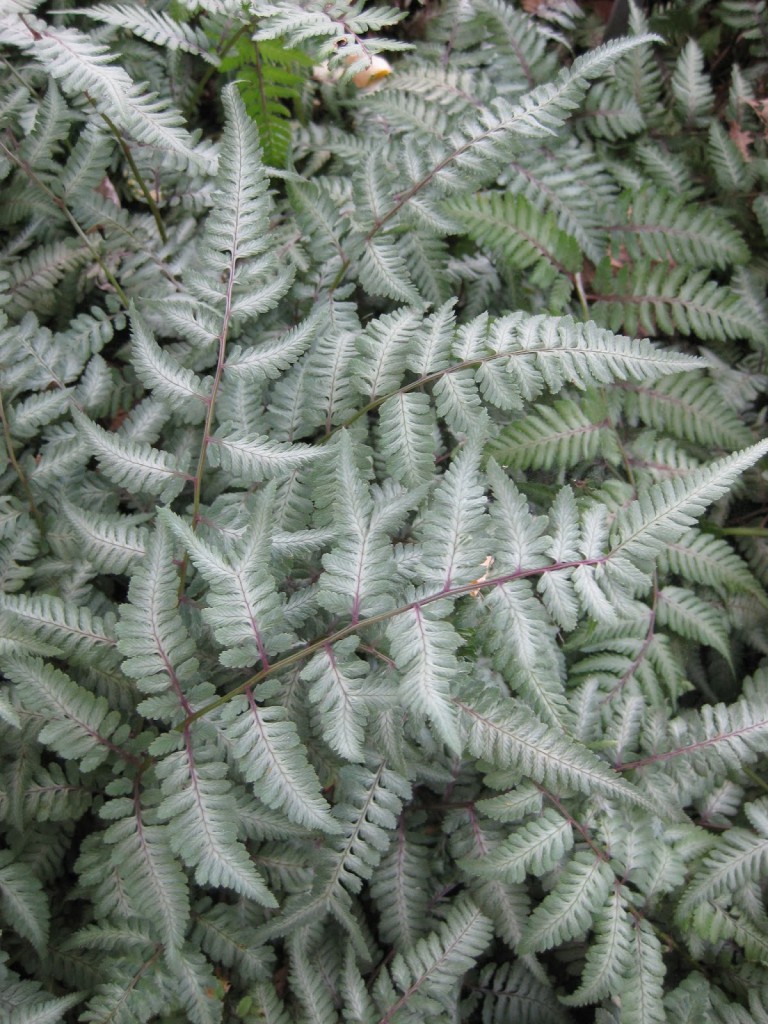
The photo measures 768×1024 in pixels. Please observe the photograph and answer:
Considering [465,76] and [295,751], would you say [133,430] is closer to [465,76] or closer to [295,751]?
[295,751]

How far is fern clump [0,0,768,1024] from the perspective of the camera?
4.82 feet

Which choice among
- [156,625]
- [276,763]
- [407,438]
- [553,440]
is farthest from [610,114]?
[276,763]

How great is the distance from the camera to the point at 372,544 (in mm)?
1454

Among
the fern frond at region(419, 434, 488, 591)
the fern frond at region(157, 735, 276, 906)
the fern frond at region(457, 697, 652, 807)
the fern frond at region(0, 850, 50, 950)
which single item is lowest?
the fern frond at region(0, 850, 50, 950)

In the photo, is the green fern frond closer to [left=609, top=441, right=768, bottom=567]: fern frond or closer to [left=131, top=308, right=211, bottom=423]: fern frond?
[left=131, top=308, right=211, bottom=423]: fern frond

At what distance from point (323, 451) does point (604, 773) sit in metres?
0.88

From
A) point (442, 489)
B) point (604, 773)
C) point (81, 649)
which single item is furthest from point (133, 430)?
point (604, 773)

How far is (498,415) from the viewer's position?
7.10 ft

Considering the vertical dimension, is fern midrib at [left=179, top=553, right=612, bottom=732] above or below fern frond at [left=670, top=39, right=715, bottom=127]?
below

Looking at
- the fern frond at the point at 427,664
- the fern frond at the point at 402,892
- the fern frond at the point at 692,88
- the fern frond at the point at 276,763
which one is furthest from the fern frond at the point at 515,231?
the fern frond at the point at 402,892

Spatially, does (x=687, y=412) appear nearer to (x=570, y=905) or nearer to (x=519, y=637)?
(x=519, y=637)

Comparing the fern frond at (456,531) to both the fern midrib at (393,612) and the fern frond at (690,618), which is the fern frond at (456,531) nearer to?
the fern midrib at (393,612)

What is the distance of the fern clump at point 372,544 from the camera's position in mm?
1468

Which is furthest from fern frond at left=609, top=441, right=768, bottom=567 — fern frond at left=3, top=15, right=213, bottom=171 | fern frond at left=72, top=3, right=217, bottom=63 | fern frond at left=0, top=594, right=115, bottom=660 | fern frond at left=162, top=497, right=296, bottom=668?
fern frond at left=72, top=3, right=217, bottom=63
